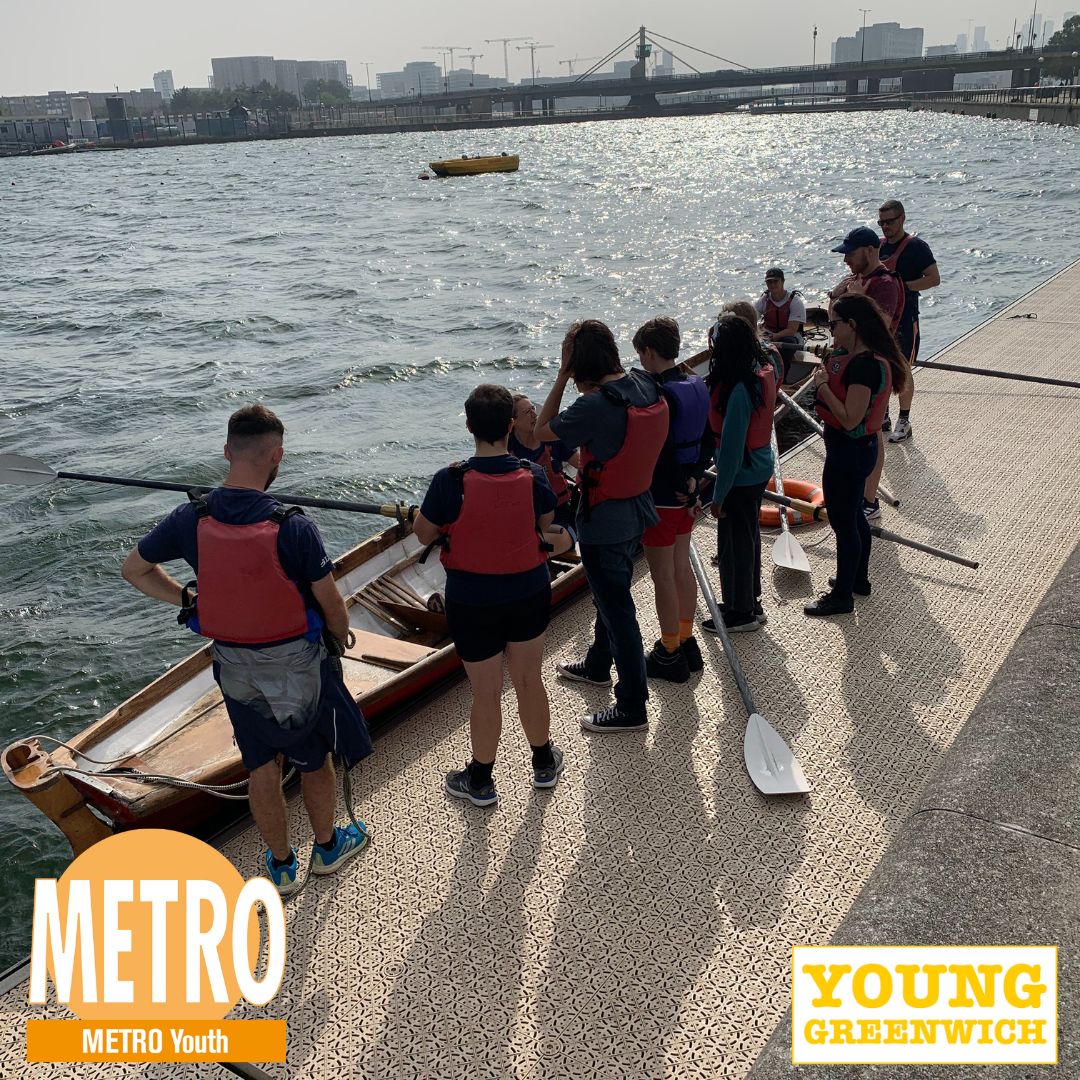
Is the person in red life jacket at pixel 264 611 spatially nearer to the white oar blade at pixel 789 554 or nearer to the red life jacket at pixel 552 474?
the red life jacket at pixel 552 474

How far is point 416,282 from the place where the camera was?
32406 mm

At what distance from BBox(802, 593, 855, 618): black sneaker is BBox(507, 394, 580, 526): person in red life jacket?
1711 millimetres

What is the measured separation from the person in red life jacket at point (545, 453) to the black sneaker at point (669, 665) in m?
1.03

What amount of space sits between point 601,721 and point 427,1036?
6.58 feet

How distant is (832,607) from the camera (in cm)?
624

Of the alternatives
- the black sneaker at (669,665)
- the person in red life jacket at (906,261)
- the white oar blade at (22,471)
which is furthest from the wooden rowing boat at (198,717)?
the person in red life jacket at (906,261)

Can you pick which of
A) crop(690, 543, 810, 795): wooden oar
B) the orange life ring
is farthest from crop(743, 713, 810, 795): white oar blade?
the orange life ring

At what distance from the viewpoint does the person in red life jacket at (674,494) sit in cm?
473

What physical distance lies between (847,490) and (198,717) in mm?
4138

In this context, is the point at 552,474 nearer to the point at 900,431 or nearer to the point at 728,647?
the point at 728,647

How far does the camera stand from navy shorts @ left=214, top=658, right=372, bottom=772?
384 cm

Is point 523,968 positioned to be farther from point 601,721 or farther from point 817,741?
point 817,741

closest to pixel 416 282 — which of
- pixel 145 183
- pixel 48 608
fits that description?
pixel 48 608

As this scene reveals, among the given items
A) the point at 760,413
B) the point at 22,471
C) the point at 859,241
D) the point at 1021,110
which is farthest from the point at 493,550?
the point at 1021,110
